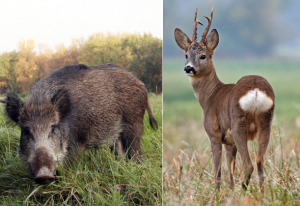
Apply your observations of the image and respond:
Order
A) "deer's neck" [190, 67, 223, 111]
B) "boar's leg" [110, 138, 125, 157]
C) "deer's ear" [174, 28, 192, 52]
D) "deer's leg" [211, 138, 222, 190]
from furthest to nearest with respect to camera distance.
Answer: "boar's leg" [110, 138, 125, 157]
"deer's neck" [190, 67, 223, 111]
"deer's ear" [174, 28, 192, 52]
"deer's leg" [211, 138, 222, 190]

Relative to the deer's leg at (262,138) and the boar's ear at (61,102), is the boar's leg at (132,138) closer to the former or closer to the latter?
the boar's ear at (61,102)

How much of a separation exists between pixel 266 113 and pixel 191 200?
68 centimetres

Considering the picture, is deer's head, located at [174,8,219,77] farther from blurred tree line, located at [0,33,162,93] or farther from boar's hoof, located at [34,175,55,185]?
boar's hoof, located at [34,175,55,185]

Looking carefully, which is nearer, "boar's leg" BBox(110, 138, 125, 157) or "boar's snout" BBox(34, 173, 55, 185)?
"boar's snout" BBox(34, 173, 55, 185)

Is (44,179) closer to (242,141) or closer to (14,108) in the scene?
(14,108)

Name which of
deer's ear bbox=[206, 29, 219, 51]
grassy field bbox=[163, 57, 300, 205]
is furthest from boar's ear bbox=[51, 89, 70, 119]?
deer's ear bbox=[206, 29, 219, 51]

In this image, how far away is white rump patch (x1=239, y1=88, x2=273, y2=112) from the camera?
10.9ft

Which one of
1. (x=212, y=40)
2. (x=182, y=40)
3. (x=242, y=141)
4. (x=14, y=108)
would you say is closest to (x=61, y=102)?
(x=14, y=108)

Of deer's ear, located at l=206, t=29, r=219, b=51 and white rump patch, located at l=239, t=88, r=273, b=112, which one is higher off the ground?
deer's ear, located at l=206, t=29, r=219, b=51

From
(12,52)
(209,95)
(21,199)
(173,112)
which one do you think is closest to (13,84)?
(12,52)

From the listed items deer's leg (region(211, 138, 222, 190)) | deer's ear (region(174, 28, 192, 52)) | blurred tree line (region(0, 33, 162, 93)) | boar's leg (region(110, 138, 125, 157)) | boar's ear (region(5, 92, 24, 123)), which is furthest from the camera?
boar's leg (region(110, 138, 125, 157))

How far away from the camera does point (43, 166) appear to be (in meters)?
3.86

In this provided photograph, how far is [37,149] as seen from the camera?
3.97 m

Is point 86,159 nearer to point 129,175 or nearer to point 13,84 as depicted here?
point 129,175
